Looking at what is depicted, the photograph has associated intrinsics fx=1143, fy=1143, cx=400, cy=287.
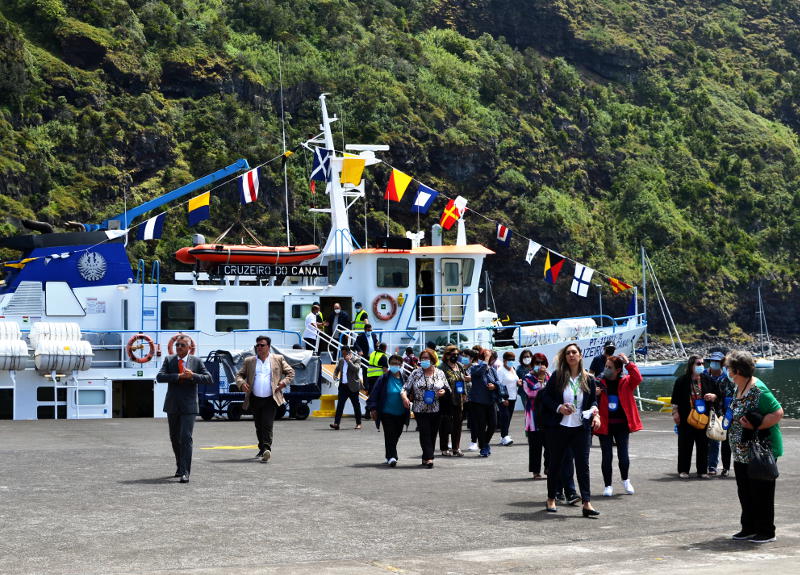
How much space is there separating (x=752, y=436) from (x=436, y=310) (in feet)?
68.8

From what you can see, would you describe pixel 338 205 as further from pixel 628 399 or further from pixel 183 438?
pixel 628 399

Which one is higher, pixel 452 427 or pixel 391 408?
pixel 391 408

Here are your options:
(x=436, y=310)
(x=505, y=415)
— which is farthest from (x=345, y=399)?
(x=436, y=310)

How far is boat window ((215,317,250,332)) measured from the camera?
28953 millimetres

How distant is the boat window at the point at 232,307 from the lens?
29016mm

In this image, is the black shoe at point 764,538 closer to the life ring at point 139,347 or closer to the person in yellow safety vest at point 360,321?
the person in yellow safety vest at point 360,321

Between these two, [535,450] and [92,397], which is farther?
[92,397]

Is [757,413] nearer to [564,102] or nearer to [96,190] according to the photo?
[96,190]

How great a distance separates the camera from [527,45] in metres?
124

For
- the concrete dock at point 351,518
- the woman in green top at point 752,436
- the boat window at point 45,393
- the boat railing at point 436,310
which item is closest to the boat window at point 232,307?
the boat railing at point 436,310

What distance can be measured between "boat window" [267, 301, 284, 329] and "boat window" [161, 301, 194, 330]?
6.52 feet

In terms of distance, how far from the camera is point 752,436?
9648 millimetres

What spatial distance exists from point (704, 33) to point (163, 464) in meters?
131

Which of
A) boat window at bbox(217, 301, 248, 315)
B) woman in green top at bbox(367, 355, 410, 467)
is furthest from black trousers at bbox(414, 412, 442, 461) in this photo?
boat window at bbox(217, 301, 248, 315)
